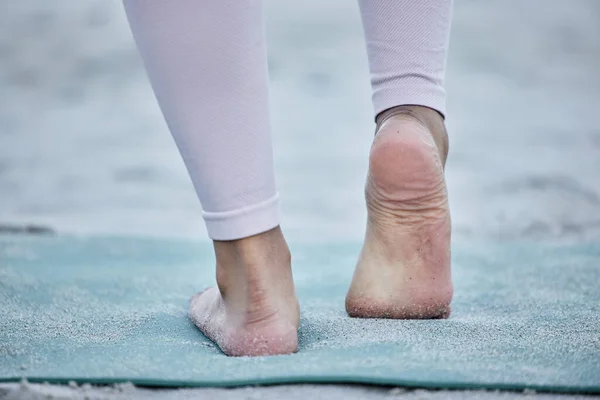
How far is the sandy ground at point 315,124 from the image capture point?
2330 mm

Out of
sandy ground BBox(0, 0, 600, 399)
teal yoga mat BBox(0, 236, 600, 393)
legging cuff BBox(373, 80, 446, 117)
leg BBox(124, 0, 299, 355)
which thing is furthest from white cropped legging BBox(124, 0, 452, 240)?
sandy ground BBox(0, 0, 600, 399)

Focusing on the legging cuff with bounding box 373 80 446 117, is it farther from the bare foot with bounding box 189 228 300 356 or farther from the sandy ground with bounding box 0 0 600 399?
the sandy ground with bounding box 0 0 600 399

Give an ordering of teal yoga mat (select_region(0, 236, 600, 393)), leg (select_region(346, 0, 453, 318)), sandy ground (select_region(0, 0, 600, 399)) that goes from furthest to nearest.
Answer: sandy ground (select_region(0, 0, 600, 399))
leg (select_region(346, 0, 453, 318))
teal yoga mat (select_region(0, 236, 600, 393))

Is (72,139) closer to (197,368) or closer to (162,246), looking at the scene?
(162,246)

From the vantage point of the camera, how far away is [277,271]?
732 millimetres

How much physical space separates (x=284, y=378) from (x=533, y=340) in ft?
0.90

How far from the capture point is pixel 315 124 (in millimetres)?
3334

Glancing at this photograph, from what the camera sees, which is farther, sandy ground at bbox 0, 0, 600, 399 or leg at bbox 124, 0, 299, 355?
sandy ground at bbox 0, 0, 600, 399

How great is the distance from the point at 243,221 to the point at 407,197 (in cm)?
22

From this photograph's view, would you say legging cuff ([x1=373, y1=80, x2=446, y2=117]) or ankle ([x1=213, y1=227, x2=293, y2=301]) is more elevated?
legging cuff ([x1=373, y1=80, x2=446, y2=117])

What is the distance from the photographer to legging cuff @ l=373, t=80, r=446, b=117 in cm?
89

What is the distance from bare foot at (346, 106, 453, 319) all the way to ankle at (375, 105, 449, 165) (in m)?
0.02

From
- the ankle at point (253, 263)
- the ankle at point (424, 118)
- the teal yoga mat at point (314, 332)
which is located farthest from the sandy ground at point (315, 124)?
the ankle at point (253, 263)

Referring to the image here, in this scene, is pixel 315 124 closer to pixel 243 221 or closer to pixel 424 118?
pixel 424 118
